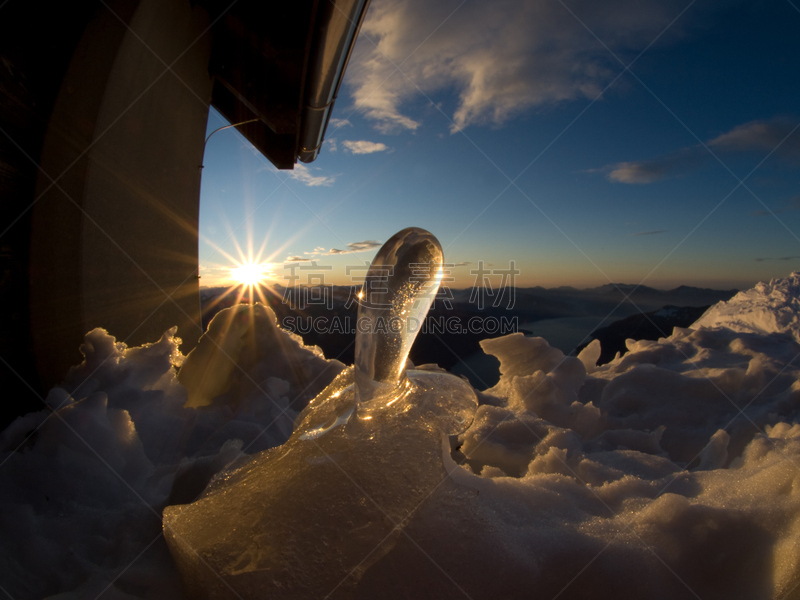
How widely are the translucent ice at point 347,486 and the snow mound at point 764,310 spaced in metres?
3.93

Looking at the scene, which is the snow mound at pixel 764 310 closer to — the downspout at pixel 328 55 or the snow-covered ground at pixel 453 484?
the snow-covered ground at pixel 453 484

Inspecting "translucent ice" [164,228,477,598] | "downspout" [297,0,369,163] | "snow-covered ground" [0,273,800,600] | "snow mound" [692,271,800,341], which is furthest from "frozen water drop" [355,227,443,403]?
"snow mound" [692,271,800,341]

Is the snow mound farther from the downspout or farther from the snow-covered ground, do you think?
the downspout

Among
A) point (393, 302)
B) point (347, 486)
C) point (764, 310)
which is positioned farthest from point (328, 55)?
point (764, 310)

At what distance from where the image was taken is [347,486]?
2.91 feet

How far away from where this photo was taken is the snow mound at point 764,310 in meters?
3.67

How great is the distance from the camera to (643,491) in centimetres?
132

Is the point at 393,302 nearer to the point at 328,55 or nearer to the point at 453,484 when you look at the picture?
the point at 453,484

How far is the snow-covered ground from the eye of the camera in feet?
2.84

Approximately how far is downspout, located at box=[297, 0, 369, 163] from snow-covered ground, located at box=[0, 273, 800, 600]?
79.5 inches

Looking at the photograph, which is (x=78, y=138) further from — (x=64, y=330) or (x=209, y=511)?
(x=209, y=511)

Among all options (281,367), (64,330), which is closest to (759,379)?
(281,367)

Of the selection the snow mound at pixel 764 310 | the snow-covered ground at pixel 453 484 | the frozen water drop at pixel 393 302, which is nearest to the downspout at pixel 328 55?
the snow-covered ground at pixel 453 484

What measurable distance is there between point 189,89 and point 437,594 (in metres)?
4.31
